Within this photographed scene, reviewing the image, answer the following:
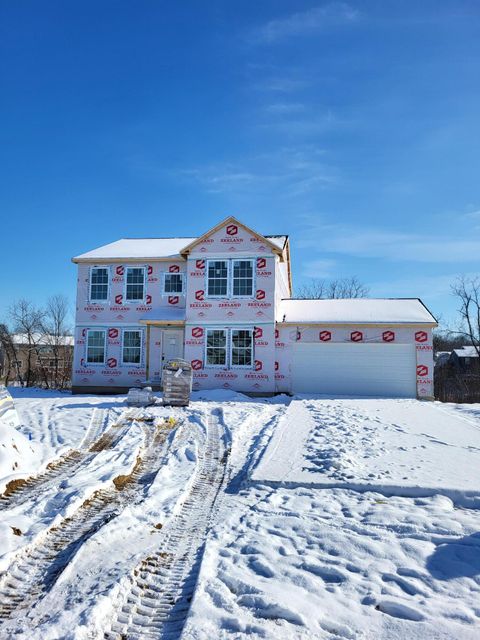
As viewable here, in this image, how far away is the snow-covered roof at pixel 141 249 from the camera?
19875 mm

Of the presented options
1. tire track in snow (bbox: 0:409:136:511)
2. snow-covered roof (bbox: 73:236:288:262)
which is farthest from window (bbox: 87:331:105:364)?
tire track in snow (bbox: 0:409:136:511)

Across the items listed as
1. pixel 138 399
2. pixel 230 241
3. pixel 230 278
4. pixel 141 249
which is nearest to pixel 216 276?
pixel 230 278

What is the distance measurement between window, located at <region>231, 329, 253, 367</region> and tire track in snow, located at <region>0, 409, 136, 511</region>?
254 inches

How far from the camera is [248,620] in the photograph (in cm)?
342

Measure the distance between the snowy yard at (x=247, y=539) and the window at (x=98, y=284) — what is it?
35.3 ft

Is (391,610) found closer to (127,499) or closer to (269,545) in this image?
(269,545)

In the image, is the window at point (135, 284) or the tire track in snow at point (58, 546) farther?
the window at point (135, 284)

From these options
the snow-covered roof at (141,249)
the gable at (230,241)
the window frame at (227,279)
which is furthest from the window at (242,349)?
the snow-covered roof at (141,249)

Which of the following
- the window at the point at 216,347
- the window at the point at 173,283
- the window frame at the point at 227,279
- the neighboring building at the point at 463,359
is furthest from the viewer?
the neighboring building at the point at 463,359

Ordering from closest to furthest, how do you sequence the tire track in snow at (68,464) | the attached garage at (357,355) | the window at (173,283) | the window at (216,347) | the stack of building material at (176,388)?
the tire track in snow at (68,464) < the stack of building material at (176,388) < the attached garage at (357,355) < the window at (216,347) < the window at (173,283)

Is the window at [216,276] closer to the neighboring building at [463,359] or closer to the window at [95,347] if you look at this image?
the window at [95,347]

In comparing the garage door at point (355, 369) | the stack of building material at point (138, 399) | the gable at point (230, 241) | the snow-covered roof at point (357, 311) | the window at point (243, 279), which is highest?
the gable at point (230, 241)

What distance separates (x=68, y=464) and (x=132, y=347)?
11.7 m

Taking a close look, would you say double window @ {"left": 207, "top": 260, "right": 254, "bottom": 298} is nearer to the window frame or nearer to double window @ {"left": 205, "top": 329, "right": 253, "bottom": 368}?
the window frame
